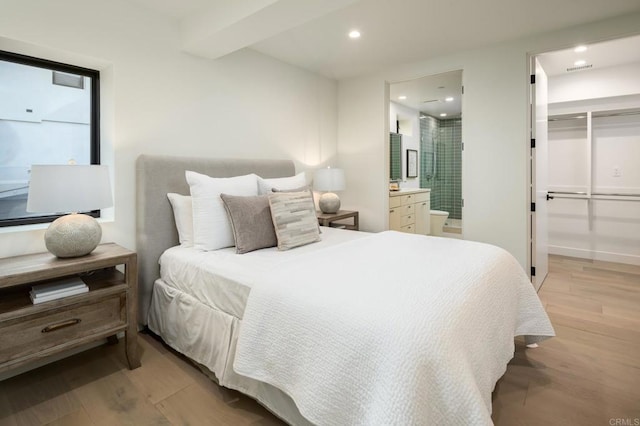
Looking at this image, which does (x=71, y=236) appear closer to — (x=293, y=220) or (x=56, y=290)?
(x=56, y=290)

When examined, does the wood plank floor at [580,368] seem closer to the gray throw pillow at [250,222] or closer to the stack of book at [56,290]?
the gray throw pillow at [250,222]

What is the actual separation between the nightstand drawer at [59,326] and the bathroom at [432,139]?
395 cm

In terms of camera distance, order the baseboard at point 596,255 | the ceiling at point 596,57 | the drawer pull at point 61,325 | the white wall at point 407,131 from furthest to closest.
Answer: the white wall at point 407,131 < the baseboard at point 596,255 < the ceiling at point 596,57 < the drawer pull at point 61,325

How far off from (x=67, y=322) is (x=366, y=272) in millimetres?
1637

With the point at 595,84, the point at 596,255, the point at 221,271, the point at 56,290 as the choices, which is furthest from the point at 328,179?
the point at 596,255

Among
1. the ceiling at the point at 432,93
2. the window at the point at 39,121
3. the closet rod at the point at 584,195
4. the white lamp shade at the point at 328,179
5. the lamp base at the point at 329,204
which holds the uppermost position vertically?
the ceiling at the point at 432,93

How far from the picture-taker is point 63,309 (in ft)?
5.86

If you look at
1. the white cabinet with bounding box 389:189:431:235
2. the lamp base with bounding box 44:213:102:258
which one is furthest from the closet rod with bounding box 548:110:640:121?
the lamp base with bounding box 44:213:102:258

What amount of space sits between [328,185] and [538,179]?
87.0 inches

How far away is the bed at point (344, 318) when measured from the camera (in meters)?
1.07

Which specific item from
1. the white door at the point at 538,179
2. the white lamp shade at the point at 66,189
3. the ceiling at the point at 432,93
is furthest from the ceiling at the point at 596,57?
the white lamp shade at the point at 66,189

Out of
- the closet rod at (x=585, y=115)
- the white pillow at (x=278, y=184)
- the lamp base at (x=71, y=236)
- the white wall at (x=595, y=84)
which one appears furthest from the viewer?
the closet rod at (x=585, y=115)

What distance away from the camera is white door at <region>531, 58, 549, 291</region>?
3283 mm

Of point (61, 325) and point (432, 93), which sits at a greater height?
point (432, 93)
